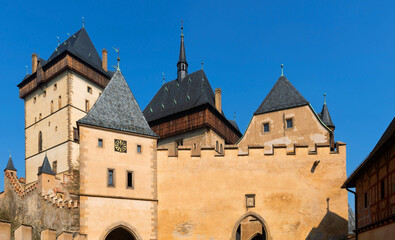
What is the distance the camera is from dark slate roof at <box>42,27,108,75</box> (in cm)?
4756

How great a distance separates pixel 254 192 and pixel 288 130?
664 cm

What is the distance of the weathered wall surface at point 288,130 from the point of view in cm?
2719

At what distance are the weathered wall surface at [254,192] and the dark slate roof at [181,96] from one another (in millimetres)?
17674

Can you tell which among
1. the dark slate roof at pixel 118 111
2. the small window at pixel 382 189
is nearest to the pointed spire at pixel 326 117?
the dark slate roof at pixel 118 111

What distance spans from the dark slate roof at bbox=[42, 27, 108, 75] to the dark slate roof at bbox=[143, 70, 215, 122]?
812 centimetres

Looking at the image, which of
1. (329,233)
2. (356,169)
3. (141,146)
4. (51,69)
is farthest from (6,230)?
(51,69)

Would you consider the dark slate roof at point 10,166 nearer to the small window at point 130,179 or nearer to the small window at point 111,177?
the small window at point 111,177

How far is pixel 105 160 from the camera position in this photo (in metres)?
22.0

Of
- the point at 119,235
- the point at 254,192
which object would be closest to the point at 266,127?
the point at 254,192

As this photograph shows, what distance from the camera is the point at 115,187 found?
21828mm

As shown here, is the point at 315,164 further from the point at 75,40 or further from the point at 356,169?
the point at 75,40

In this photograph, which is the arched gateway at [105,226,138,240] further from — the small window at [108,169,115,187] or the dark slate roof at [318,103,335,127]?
the dark slate roof at [318,103,335,127]

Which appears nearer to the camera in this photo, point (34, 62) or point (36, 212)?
point (36, 212)

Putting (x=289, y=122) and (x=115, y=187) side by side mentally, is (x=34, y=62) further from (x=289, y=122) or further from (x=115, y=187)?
(x=115, y=187)
